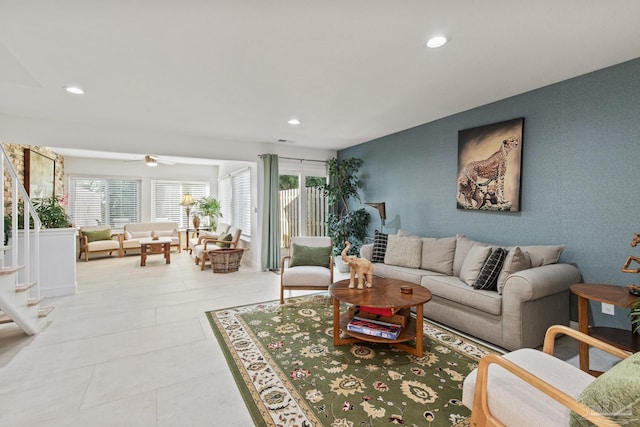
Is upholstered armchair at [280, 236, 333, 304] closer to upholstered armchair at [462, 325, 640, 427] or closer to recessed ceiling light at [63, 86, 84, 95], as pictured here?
upholstered armchair at [462, 325, 640, 427]

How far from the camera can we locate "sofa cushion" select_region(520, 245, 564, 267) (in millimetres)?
2918

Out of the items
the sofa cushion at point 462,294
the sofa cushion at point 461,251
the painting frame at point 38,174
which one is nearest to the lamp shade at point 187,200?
the painting frame at point 38,174

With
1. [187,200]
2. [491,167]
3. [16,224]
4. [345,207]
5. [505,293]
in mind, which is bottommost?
[505,293]

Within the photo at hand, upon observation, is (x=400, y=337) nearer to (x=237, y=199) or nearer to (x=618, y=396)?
(x=618, y=396)

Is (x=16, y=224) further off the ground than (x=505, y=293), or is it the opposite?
(x=16, y=224)

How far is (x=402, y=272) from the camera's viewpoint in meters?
3.72

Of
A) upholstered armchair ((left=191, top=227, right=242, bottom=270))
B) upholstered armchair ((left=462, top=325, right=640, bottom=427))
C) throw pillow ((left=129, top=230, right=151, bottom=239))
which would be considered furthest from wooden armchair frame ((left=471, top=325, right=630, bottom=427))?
throw pillow ((left=129, top=230, right=151, bottom=239))

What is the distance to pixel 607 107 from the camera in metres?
2.71

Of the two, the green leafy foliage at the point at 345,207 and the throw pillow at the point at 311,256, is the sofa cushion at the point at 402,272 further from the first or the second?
the green leafy foliage at the point at 345,207

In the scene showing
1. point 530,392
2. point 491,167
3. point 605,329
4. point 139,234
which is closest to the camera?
point 530,392

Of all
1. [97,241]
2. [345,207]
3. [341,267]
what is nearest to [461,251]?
[341,267]

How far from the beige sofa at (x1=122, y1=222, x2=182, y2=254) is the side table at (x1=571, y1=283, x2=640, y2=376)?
25.3 feet

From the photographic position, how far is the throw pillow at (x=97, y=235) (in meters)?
7.10

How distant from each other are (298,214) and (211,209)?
352 cm
